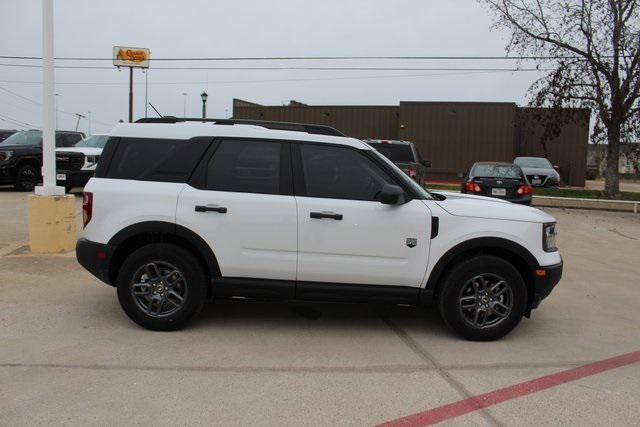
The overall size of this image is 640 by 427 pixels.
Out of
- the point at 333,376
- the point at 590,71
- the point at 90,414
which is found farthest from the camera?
the point at 590,71

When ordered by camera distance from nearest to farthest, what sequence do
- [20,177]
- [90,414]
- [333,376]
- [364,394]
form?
[90,414] < [364,394] < [333,376] < [20,177]

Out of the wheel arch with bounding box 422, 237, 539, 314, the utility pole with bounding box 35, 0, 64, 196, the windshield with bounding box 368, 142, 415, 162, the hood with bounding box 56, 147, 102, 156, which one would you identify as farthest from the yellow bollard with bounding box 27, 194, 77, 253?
the hood with bounding box 56, 147, 102, 156

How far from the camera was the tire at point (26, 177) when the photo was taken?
635 inches

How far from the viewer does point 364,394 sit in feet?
12.5

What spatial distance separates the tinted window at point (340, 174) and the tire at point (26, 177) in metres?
14.1

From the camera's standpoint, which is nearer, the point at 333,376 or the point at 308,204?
the point at 333,376

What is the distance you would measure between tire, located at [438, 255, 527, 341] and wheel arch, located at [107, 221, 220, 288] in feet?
6.84

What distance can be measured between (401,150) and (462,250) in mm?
8385

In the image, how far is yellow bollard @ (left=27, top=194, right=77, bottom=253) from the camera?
7.75 m

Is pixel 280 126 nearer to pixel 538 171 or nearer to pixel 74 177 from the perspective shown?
pixel 74 177

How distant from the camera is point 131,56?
37625 mm

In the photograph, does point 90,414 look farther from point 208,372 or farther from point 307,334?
point 307,334

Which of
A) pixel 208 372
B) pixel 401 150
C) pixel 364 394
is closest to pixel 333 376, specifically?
pixel 364 394

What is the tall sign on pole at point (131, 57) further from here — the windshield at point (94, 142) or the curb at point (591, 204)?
the curb at point (591, 204)
